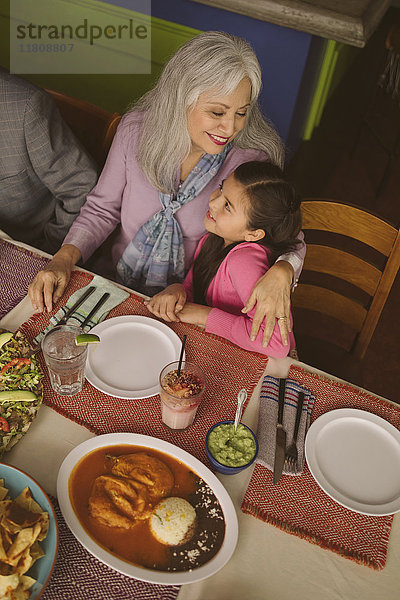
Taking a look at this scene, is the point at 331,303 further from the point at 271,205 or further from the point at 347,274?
the point at 271,205

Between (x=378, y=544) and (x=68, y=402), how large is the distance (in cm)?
73

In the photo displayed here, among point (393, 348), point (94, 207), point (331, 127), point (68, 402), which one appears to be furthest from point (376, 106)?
point (68, 402)

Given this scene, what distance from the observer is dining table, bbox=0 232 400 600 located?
3.09ft

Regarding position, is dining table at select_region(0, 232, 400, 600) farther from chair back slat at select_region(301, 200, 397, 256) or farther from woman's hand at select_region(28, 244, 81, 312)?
chair back slat at select_region(301, 200, 397, 256)

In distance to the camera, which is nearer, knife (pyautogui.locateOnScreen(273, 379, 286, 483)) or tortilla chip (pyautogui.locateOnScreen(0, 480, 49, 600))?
tortilla chip (pyautogui.locateOnScreen(0, 480, 49, 600))

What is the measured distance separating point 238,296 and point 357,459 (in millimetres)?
603

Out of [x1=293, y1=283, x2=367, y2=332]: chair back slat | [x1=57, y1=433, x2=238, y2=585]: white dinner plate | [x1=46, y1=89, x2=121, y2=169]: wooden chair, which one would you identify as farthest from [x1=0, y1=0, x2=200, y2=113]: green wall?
[x1=57, y1=433, x2=238, y2=585]: white dinner plate

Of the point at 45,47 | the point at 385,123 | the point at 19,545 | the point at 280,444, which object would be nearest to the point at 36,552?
the point at 19,545

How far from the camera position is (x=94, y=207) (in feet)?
6.06

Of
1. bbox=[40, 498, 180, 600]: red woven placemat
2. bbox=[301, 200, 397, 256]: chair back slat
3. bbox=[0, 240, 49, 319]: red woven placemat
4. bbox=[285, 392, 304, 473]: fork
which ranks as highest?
bbox=[301, 200, 397, 256]: chair back slat

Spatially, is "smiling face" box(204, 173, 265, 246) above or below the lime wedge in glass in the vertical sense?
above

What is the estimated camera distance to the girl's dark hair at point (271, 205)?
1512 mm

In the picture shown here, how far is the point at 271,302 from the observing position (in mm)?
1407

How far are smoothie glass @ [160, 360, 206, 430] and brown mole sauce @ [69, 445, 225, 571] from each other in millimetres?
90
